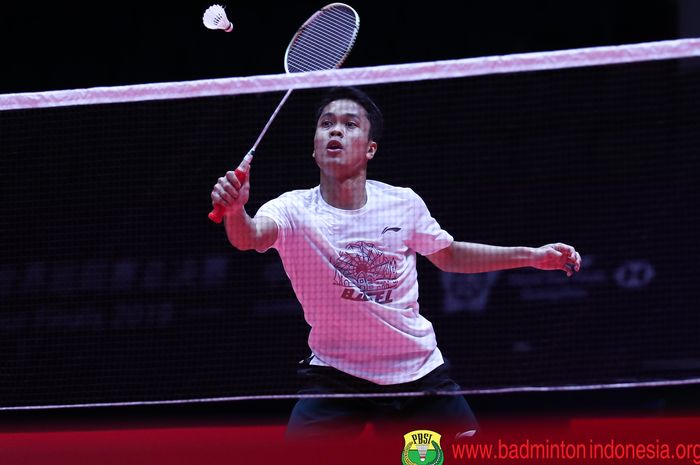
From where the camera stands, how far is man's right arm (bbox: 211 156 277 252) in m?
3.26

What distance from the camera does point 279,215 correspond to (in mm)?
3596

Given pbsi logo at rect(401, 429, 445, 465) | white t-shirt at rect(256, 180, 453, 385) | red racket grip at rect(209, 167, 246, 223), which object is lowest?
pbsi logo at rect(401, 429, 445, 465)

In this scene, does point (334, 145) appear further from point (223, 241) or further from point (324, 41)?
point (223, 241)

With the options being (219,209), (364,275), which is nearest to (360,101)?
(364,275)

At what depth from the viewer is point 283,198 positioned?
12.0 ft

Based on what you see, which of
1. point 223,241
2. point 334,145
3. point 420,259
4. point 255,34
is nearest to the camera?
point 334,145

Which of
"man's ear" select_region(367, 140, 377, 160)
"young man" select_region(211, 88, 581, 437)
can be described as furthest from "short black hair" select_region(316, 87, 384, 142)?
"young man" select_region(211, 88, 581, 437)

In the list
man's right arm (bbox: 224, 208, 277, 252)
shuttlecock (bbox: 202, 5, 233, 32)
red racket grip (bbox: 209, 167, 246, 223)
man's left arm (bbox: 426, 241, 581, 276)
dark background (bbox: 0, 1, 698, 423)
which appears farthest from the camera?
dark background (bbox: 0, 1, 698, 423)

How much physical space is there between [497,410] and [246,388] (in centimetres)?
144

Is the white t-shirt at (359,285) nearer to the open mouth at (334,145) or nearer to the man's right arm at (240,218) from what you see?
the man's right arm at (240,218)

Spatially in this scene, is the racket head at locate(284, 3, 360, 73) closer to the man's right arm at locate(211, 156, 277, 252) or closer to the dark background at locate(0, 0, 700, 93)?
the man's right arm at locate(211, 156, 277, 252)

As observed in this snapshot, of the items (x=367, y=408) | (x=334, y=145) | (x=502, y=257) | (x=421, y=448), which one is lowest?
(x=421, y=448)

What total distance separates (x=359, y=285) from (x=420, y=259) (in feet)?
4.03

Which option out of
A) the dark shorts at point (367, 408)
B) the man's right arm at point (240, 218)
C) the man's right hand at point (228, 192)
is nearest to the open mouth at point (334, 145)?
the man's right arm at point (240, 218)
